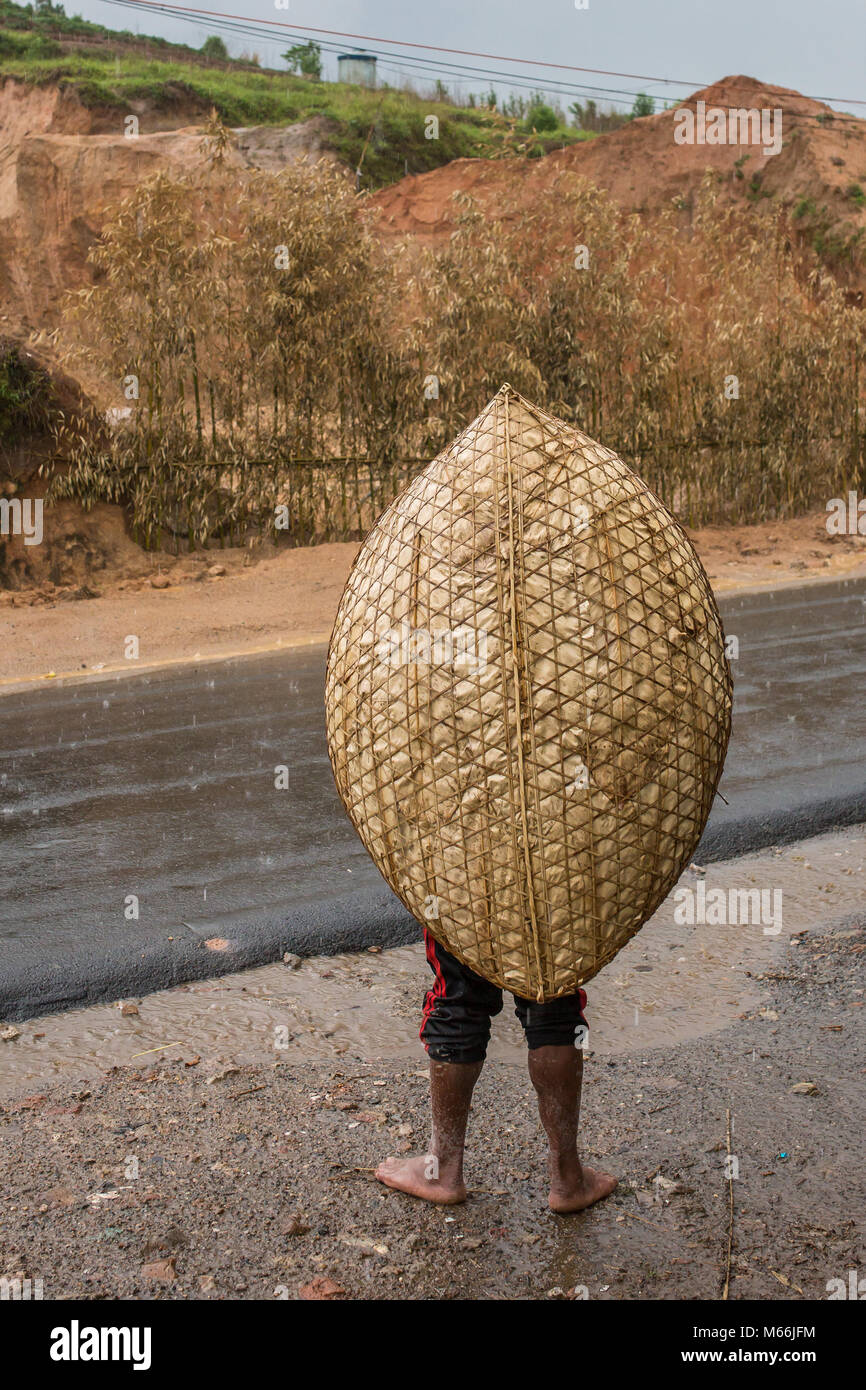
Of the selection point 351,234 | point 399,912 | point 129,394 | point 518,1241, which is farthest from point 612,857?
point 351,234

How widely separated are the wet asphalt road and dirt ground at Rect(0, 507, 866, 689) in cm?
125

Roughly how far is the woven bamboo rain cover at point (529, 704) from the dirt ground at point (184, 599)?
785cm

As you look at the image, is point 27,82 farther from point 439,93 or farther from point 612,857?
point 612,857

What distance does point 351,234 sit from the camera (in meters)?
15.1

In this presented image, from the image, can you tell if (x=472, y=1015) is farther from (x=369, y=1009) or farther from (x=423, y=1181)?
(x=369, y=1009)

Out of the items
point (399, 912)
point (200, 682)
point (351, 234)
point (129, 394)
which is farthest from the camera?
point (351, 234)

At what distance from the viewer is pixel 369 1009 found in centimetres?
416

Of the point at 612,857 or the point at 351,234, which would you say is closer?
the point at 612,857

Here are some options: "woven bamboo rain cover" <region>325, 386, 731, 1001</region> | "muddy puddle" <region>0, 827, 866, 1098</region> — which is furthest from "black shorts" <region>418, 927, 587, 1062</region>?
"muddy puddle" <region>0, 827, 866, 1098</region>

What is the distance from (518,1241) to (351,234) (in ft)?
45.8

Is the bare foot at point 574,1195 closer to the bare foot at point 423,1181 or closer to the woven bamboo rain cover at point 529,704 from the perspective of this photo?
the bare foot at point 423,1181

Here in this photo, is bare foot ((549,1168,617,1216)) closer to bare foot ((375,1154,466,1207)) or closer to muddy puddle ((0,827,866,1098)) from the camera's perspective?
bare foot ((375,1154,466,1207))

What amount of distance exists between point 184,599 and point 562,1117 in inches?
432

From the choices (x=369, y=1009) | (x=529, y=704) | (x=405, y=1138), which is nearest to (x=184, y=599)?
(x=369, y=1009)
